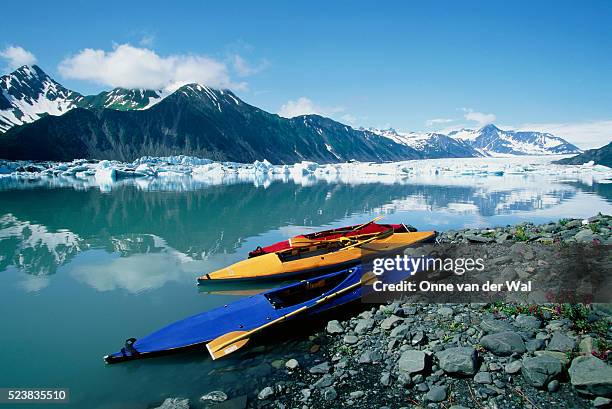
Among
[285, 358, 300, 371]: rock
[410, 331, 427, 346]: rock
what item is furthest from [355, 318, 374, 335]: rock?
[285, 358, 300, 371]: rock

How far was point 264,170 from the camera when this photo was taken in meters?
108

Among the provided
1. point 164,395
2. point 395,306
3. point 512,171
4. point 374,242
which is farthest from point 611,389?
point 512,171

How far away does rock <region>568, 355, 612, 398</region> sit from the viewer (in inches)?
193

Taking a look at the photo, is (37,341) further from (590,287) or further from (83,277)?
(590,287)

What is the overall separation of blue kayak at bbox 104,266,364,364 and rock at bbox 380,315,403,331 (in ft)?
4.47

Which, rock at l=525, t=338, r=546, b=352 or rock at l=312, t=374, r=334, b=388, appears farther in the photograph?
rock at l=312, t=374, r=334, b=388

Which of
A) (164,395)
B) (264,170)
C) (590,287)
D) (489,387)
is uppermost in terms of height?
(264,170)

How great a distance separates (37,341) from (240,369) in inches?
204

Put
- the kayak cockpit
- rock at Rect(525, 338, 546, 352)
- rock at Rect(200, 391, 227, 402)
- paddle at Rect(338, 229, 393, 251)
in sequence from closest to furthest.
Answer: rock at Rect(525, 338, 546, 352) < rock at Rect(200, 391, 227, 402) < the kayak cockpit < paddle at Rect(338, 229, 393, 251)

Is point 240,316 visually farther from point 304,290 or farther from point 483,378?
point 483,378

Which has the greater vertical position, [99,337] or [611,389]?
[611,389]

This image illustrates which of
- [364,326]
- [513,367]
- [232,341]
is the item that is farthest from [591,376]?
[232,341]

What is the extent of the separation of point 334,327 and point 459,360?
298 cm

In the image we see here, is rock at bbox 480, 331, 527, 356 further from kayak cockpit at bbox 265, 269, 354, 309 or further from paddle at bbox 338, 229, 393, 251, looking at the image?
paddle at bbox 338, 229, 393, 251
